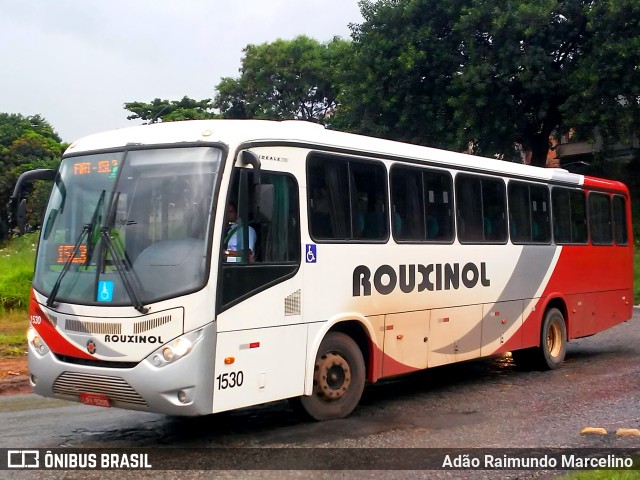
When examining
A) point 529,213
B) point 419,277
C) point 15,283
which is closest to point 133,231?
point 419,277

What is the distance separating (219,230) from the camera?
7.18 meters

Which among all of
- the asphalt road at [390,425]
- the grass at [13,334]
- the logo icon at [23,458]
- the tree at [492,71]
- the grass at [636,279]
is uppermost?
the tree at [492,71]

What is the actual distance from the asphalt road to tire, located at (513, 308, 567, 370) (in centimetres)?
90

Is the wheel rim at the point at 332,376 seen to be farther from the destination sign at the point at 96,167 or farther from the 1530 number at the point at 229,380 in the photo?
the destination sign at the point at 96,167

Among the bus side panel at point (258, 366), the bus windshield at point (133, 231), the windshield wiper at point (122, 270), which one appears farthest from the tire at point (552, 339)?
the windshield wiper at point (122, 270)

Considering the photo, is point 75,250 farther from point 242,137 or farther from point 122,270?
point 242,137

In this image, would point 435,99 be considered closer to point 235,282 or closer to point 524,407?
point 524,407

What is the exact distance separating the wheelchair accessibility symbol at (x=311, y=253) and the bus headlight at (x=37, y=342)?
2.63m

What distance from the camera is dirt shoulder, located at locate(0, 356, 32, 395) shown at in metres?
11.0

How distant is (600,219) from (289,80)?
1124 inches

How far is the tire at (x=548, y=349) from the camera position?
496 inches

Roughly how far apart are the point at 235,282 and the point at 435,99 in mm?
20356

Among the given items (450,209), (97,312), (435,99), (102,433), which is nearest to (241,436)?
(102,433)

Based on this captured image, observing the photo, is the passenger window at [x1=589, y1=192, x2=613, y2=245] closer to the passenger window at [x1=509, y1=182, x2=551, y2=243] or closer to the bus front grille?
the passenger window at [x1=509, y1=182, x2=551, y2=243]
